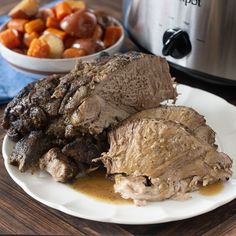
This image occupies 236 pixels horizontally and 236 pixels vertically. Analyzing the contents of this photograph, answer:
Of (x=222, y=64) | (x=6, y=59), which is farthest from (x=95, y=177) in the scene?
(x=6, y=59)

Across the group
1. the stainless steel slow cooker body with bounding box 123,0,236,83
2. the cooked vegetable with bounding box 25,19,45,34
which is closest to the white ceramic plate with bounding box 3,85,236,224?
the stainless steel slow cooker body with bounding box 123,0,236,83

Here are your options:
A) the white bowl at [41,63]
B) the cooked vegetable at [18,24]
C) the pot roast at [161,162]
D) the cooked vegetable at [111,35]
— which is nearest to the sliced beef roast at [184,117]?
the pot roast at [161,162]

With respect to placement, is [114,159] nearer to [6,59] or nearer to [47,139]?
[47,139]

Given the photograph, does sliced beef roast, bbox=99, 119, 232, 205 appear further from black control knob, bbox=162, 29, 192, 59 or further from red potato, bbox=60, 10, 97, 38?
red potato, bbox=60, 10, 97, 38

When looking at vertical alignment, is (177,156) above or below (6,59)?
above

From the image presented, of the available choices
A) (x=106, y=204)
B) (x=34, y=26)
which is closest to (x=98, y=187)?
(x=106, y=204)

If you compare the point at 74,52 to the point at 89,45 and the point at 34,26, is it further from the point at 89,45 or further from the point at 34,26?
the point at 34,26

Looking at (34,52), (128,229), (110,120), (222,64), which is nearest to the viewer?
(128,229)

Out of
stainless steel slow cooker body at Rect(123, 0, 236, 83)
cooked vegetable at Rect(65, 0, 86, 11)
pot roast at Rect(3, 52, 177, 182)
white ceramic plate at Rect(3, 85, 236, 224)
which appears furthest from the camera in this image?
cooked vegetable at Rect(65, 0, 86, 11)
